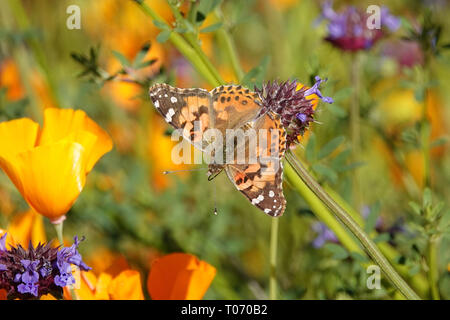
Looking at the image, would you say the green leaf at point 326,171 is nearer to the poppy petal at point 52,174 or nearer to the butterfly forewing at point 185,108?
the butterfly forewing at point 185,108

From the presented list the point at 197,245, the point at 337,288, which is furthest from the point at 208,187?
the point at 337,288

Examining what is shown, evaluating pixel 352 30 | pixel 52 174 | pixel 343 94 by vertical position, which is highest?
pixel 352 30

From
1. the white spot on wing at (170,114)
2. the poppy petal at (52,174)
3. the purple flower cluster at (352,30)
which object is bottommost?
the poppy petal at (52,174)

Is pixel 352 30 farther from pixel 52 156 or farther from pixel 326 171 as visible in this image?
pixel 52 156

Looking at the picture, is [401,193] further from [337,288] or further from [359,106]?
[337,288]

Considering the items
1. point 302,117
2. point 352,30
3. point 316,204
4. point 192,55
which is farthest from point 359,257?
point 352,30

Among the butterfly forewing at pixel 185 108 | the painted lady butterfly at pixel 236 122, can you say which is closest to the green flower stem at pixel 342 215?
the painted lady butterfly at pixel 236 122
